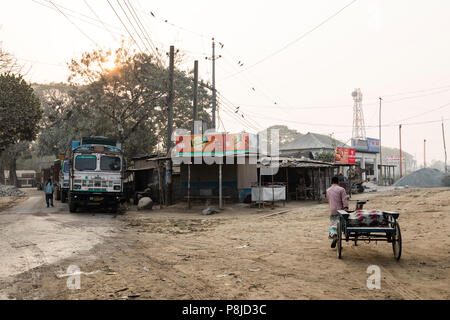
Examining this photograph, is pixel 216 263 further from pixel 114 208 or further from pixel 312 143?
pixel 312 143

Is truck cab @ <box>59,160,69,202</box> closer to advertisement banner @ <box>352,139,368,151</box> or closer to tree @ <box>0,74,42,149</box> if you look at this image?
tree @ <box>0,74,42,149</box>

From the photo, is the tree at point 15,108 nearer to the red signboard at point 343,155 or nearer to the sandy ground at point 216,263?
the sandy ground at point 216,263

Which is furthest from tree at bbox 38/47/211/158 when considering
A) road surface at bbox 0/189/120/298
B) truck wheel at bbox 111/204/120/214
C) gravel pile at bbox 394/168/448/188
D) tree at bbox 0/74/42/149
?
gravel pile at bbox 394/168/448/188

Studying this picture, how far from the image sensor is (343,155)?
42.5 meters

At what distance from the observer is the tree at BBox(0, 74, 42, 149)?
23938mm

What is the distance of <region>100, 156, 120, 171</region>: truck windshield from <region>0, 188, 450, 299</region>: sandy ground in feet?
19.1

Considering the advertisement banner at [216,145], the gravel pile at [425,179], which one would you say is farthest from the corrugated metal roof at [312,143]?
the advertisement banner at [216,145]

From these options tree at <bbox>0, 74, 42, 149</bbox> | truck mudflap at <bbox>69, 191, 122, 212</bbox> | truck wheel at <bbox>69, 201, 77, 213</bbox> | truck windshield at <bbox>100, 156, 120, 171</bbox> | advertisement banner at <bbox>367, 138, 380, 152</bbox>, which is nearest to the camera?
truck mudflap at <bbox>69, 191, 122, 212</bbox>

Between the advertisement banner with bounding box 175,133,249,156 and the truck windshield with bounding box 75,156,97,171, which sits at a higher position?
the advertisement banner with bounding box 175,133,249,156

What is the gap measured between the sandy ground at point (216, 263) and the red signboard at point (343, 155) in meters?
27.5

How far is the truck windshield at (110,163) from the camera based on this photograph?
1970 centimetres

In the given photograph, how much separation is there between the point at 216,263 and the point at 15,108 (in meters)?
21.9

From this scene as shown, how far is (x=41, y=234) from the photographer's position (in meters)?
12.0

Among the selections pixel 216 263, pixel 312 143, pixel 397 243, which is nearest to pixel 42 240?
pixel 216 263
